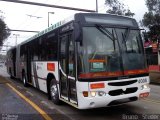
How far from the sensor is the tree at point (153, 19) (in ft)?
69.3

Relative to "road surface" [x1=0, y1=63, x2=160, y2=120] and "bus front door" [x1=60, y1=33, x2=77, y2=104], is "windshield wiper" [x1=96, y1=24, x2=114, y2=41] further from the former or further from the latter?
"road surface" [x1=0, y1=63, x2=160, y2=120]

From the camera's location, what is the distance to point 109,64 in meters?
A: 8.45

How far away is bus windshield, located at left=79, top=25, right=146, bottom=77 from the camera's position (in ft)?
27.2

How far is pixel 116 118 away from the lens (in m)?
8.49

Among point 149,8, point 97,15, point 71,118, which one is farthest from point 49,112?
point 149,8

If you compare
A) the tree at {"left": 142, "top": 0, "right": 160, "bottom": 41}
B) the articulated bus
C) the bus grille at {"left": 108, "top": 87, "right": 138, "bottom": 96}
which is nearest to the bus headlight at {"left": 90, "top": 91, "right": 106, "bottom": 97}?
the articulated bus

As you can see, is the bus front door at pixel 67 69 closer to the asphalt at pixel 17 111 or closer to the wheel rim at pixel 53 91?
the wheel rim at pixel 53 91

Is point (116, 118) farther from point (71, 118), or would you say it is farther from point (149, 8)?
point (149, 8)

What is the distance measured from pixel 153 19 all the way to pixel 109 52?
540 inches

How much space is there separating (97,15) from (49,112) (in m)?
3.38

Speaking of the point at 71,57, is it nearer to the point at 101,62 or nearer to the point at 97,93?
the point at 101,62

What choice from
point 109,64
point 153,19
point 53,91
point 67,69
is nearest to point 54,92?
point 53,91

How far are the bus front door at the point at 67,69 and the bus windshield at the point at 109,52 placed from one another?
61cm

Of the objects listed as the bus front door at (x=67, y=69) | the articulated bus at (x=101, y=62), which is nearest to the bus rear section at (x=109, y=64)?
the articulated bus at (x=101, y=62)
